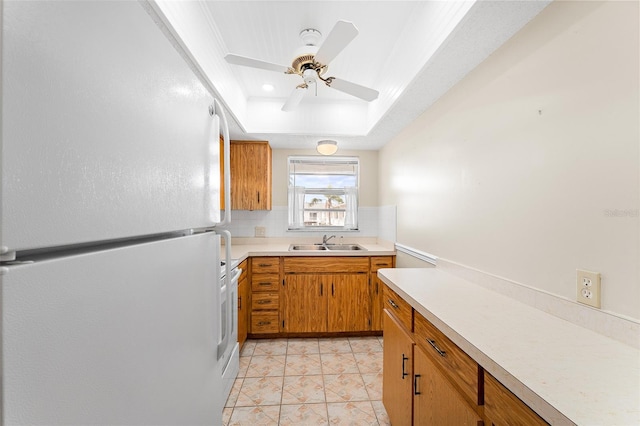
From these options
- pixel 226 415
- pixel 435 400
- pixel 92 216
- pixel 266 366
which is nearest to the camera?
pixel 92 216

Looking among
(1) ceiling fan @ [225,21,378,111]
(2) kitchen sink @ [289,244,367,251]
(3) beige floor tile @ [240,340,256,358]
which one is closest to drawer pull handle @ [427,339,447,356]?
(1) ceiling fan @ [225,21,378,111]

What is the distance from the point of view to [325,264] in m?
2.97

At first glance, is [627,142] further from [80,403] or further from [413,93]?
[80,403]

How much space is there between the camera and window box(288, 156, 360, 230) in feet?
12.2

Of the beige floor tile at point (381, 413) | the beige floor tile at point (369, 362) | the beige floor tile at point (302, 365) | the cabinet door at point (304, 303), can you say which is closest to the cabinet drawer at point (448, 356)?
the beige floor tile at point (381, 413)

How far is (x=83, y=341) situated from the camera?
42cm

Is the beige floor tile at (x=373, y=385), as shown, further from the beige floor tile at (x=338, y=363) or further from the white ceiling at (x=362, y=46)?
the white ceiling at (x=362, y=46)

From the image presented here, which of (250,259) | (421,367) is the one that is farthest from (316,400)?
(250,259)

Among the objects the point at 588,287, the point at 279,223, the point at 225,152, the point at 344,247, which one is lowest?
the point at 344,247

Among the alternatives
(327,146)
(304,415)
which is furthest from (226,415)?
(327,146)

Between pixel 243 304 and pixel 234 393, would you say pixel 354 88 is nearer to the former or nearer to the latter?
pixel 243 304

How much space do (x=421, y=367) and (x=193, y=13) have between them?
2.13 meters

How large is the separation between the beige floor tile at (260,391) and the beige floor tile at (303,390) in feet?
0.17

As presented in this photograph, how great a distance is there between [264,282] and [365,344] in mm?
1191
